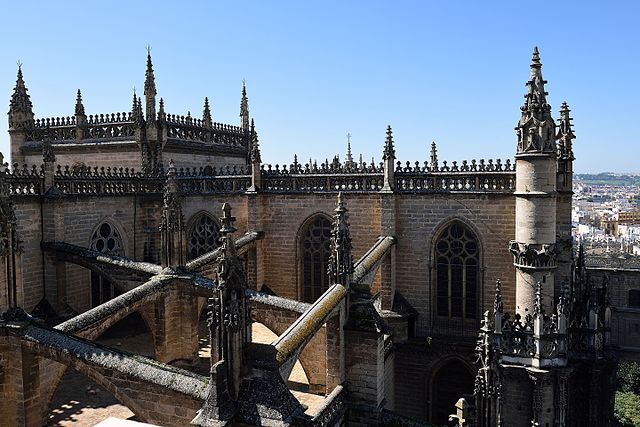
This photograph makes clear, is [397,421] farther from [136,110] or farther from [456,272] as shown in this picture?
[136,110]

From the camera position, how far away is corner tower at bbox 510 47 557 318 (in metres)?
18.6

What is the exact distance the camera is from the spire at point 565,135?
20656 millimetres

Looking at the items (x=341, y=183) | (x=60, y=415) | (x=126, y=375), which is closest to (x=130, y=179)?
(x=341, y=183)

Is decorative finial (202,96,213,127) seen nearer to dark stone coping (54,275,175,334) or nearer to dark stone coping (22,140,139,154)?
dark stone coping (22,140,139,154)

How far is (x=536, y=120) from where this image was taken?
18594 millimetres

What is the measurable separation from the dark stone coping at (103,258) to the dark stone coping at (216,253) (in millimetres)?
1343

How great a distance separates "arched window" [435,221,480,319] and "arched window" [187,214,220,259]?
10695mm

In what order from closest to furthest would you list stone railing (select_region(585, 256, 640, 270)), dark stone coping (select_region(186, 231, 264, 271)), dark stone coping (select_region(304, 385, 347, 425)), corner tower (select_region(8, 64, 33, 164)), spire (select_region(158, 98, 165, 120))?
dark stone coping (select_region(304, 385, 347, 425)), dark stone coping (select_region(186, 231, 264, 271)), spire (select_region(158, 98, 165, 120)), corner tower (select_region(8, 64, 33, 164)), stone railing (select_region(585, 256, 640, 270))

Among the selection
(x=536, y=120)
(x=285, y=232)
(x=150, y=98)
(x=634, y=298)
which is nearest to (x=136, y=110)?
(x=150, y=98)

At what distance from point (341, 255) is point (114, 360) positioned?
260 inches

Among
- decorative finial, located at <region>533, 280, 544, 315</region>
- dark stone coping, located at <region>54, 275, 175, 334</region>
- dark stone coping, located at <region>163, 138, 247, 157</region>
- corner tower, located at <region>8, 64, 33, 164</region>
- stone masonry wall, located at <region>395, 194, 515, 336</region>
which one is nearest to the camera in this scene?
dark stone coping, located at <region>54, 275, 175, 334</region>

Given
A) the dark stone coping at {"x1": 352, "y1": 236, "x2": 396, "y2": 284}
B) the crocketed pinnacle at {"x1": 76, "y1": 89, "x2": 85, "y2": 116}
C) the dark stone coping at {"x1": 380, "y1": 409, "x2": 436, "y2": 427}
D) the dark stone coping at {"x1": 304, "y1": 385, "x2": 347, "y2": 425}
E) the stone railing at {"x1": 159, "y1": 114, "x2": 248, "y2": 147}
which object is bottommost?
the dark stone coping at {"x1": 380, "y1": 409, "x2": 436, "y2": 427}

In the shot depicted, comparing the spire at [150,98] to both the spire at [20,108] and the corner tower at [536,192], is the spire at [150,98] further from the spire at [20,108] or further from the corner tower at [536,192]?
the corner tower at [536,192]

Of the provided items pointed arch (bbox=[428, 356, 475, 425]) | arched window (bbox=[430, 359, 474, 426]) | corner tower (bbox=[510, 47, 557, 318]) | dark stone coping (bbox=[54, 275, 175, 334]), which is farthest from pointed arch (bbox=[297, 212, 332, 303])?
corner tower (bbox=[510, 47, 557, 318])
